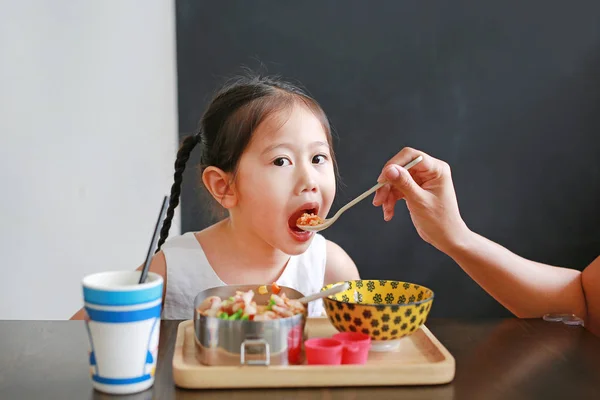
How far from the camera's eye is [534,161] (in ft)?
8.59

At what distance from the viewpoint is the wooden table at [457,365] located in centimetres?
78

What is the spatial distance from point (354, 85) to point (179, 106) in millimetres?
715

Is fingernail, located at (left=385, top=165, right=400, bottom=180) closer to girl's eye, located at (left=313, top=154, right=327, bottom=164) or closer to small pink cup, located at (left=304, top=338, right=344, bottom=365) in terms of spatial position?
girl's eye, located at (left=313, top=154, right=327, bottom=164)

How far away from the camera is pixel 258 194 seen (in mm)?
1312

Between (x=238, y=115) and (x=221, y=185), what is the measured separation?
0.52 feet

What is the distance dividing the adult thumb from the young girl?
0.16 meters

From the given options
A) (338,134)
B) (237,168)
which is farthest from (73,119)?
(338,134)

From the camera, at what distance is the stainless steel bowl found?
0.81 metres

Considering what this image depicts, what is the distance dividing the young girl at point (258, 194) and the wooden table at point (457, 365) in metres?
0.35

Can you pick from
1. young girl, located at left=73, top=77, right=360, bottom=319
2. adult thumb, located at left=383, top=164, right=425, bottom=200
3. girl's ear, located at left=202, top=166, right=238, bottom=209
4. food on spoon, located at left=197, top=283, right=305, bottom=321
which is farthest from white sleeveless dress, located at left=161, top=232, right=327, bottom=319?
food on spoon, located at left=197, top=283, right=305, bottom=321

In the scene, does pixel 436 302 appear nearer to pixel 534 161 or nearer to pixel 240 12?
pixel 534 161

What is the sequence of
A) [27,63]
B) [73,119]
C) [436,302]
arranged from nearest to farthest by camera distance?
[27,63] < [73,119] < [436,302]

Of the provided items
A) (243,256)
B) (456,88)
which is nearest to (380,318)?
(243,256)

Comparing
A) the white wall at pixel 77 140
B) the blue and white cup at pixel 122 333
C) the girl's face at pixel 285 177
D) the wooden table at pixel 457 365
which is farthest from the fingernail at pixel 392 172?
the white wall at pixel 77 140
